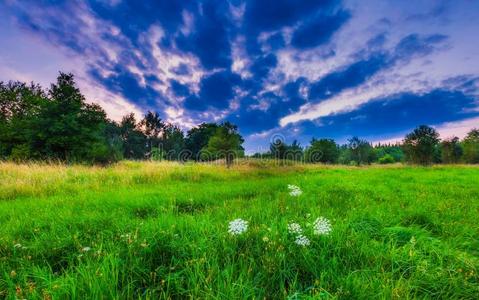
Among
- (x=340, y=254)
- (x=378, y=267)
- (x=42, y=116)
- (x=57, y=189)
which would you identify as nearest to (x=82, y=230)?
(x=340, y=254)

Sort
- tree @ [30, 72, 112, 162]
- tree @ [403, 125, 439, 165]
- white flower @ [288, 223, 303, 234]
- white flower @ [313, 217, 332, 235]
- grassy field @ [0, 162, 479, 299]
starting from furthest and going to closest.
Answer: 1. tree @ [403, 125, 439, 165]
2. tree @ [30, 72, 112, 162]
3. white flower @ [288, 223, 303, 234]
4. white flower @ [313, 217, 332, 235]
5. grassy field @ [0, 162, 479, 299]

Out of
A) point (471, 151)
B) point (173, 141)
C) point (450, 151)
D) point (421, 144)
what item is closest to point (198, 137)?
point (173, 141)

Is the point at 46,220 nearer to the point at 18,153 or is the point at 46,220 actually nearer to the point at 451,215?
the point at 451,215

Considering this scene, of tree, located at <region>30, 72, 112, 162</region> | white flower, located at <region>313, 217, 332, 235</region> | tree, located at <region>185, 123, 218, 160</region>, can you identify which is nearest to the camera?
white flower, located at <region>313, 217, 332, 235</region>

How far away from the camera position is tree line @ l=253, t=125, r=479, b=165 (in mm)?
43344

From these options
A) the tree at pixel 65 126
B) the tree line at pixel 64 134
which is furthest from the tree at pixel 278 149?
the tree at pixel 65 126

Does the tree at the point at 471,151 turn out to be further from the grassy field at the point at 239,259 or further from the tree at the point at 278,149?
the grassy field at the point at 239,259

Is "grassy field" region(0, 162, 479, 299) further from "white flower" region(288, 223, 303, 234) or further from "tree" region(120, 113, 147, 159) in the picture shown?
"tree" region(120, 113, 147, 159)

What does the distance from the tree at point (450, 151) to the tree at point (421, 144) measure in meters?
13.7

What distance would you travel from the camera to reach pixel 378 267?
218 centimetres

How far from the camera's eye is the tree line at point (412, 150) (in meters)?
43.3

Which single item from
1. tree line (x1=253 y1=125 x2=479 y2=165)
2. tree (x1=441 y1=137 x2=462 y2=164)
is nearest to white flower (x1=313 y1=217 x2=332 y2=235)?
tree line (x1=253 y1=125 x2=479 y2=165)

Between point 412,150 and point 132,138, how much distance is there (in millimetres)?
88428

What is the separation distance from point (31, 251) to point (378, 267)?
3821 millimetres
